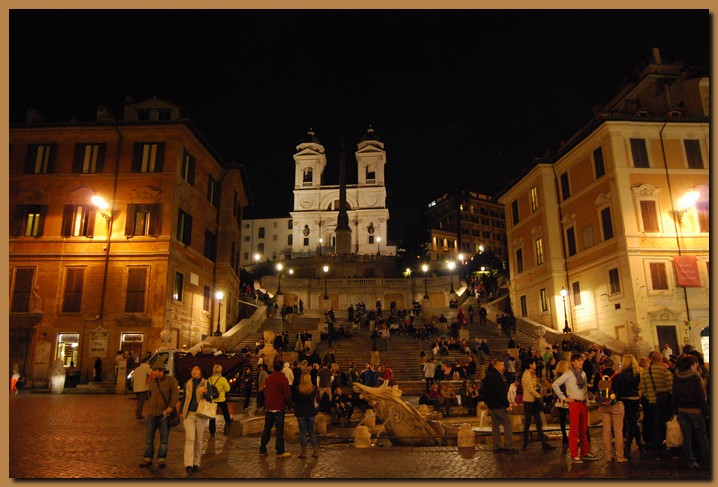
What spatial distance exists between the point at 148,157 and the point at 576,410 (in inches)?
1001

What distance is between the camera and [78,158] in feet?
92.4

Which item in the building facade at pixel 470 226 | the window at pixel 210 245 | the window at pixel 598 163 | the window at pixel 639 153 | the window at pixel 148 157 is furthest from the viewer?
the building facade at pixel 470 226

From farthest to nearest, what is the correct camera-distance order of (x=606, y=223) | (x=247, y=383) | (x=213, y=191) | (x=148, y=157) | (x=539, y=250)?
(x=539, y=250)
(x=213, y=191)
(x=606, y=223)
(x=148, y=157)
(x=247, y=383)

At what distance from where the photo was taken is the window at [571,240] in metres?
31.5

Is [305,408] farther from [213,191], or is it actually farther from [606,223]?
[213,191]

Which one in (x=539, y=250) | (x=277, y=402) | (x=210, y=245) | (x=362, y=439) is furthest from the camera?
(x=539, y=250)

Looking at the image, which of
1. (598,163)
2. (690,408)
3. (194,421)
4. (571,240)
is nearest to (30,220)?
(194,421)

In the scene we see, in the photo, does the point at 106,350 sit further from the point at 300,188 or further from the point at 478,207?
the point at 478,207

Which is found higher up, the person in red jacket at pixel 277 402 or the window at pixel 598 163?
the window at pixel 598 163

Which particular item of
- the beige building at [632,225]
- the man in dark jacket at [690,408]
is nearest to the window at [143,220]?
the beige building at [632,225]

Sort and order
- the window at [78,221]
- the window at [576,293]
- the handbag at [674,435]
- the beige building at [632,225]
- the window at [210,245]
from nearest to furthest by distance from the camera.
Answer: the handbag at [674,435] < the beige building at [632,225] < the window at [78,221] < the window at [576,293] < the window at [210,245]

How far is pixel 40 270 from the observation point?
86.2ft

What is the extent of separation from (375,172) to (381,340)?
7351cm

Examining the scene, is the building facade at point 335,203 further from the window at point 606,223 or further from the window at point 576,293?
the window at point 606,223
